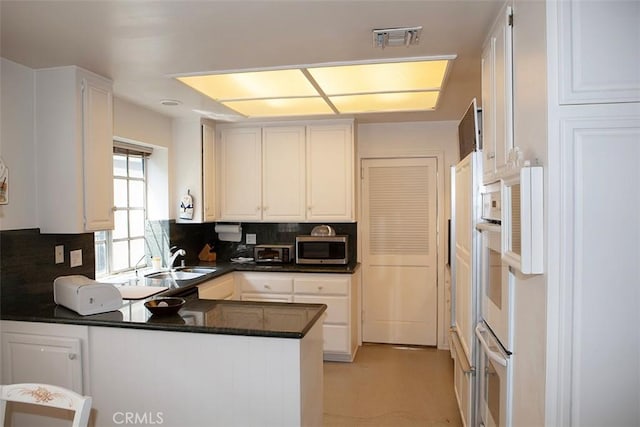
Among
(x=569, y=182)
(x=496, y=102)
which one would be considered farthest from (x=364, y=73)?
(x=569, y=182)

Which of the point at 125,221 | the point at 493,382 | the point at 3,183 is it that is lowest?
the point at 493,382

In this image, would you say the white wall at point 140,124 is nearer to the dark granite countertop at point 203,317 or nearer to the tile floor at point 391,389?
the dark granite countertop at point 203,317

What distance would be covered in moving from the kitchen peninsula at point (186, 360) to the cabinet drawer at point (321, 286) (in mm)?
1612

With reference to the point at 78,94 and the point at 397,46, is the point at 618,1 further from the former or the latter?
the point at 78,94

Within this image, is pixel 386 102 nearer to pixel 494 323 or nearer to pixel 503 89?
pixel 503 89

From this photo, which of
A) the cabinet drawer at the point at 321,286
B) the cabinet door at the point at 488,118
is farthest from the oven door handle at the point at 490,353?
the cabinet drawer at the point at 321,286

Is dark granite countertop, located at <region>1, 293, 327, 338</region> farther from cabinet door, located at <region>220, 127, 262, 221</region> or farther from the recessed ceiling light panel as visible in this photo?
cabinet door, located at <region>220, 127, 262, 221</region>

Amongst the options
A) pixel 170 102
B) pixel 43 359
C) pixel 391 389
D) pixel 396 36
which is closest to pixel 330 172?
pixel 170 102

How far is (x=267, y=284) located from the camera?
4184mm

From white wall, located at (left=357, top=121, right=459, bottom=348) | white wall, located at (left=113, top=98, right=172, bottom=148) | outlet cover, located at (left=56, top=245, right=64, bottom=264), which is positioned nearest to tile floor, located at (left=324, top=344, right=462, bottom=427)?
white wall, located at (left=357, top=121, right=459, bottom=348)

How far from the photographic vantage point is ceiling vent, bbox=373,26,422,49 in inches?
83.5

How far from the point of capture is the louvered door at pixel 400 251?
4535mm

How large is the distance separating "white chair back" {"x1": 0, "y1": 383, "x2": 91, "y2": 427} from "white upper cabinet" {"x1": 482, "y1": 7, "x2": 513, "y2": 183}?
5.94ft

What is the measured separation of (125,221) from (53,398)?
248cm
